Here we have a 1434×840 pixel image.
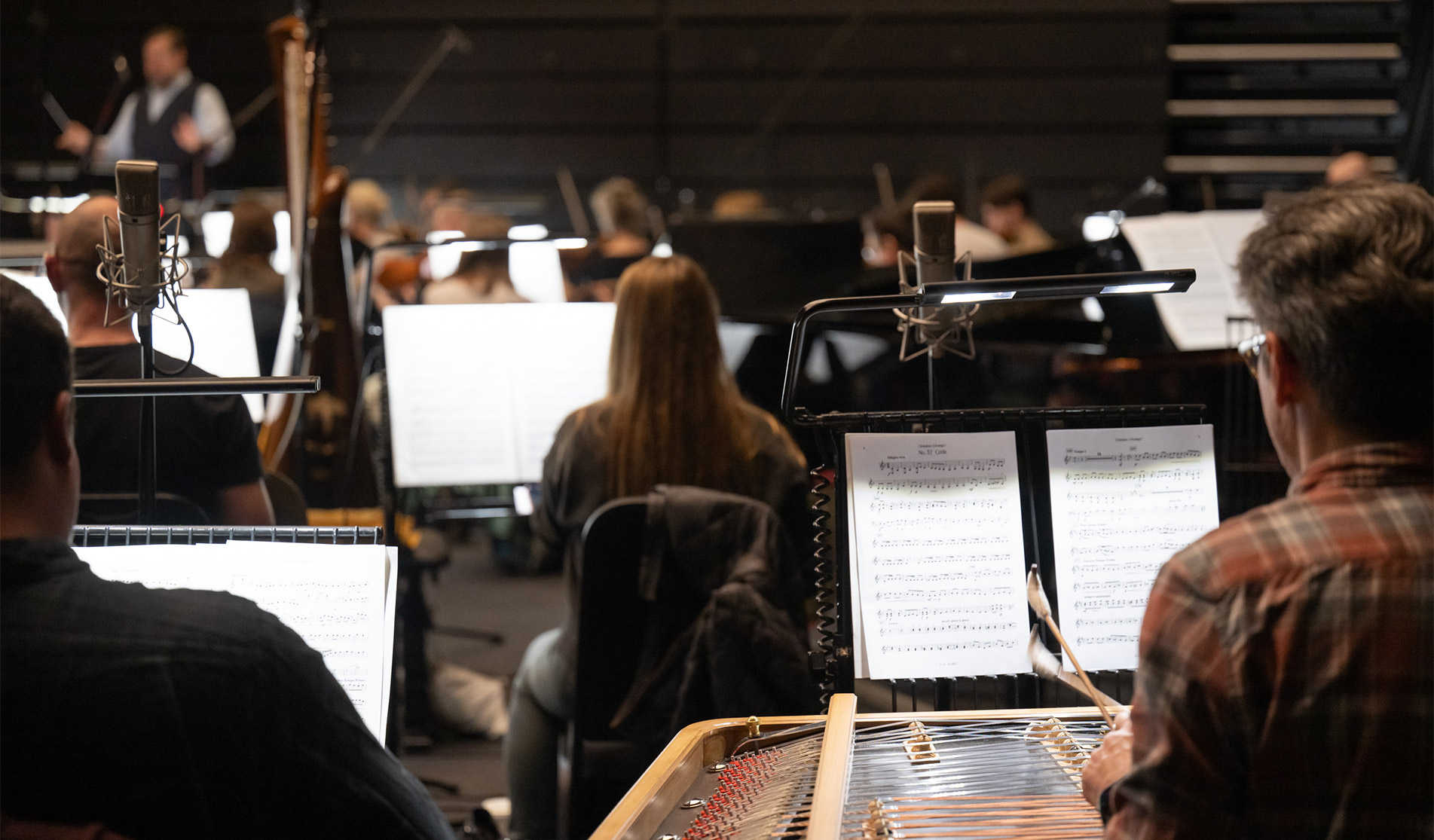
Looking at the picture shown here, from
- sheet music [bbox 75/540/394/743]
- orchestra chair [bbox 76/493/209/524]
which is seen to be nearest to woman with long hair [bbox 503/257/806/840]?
orchestra chair [bbox 76/493/209/524]

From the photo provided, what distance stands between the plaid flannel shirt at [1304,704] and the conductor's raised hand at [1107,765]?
0.13m

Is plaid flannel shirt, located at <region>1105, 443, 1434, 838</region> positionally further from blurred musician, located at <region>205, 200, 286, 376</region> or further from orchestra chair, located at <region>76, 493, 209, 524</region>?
blurred musician, located at <region>205, 200, 286, 376</region>

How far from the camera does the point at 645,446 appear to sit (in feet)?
7.32

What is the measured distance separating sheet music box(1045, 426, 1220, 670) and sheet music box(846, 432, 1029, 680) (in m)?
0.06

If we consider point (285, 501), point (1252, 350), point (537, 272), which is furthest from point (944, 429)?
point (537, 272)

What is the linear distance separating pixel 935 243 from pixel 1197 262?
2.03 metres

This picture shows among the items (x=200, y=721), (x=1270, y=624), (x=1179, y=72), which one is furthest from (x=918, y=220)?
(x=1179, y=72)

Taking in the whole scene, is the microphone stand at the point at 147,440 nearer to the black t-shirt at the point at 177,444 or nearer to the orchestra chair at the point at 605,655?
the black t-shirt at the point at 177,444

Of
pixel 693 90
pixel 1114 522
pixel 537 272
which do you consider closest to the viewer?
pixel 1114 522

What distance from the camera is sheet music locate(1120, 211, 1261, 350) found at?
3.15 m

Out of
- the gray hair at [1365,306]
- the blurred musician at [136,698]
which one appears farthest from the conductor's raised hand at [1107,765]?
the blurred musician at [136,698]

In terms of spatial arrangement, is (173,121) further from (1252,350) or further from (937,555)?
(1252,350)

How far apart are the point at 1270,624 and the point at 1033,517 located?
572mm

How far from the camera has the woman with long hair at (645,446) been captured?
2.22 meters
